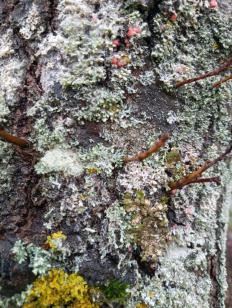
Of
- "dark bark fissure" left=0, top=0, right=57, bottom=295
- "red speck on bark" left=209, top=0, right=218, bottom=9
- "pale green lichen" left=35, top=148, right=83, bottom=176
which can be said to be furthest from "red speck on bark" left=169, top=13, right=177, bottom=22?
"pale green lichen" left=35, top=148, right=83, bottom=176

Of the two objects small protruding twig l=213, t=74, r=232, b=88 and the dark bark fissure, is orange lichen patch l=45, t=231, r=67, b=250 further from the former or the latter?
small protruding twig l=213, t=74, r=232, b=88

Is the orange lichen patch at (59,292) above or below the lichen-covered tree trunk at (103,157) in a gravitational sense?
below

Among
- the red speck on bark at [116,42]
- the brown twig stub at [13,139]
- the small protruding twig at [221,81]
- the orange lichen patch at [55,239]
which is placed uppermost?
the red speck on bark at [116,42]

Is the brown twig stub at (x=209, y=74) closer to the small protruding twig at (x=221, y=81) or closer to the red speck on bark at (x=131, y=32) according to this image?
the small protruding twig at (x=221, y=81)

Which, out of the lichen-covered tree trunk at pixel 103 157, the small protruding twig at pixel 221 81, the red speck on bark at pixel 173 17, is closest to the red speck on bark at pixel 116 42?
the lichen-covered tree trunk at pixel 103 157

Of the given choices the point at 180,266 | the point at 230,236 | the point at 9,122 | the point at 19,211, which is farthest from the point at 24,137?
the point at 230,236

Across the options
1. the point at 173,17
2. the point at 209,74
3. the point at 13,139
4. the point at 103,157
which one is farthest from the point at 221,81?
the point at 13,139

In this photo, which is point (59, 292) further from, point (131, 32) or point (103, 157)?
point (131, 32)
